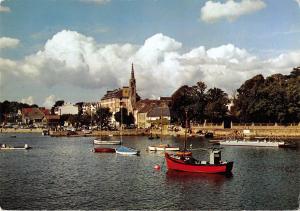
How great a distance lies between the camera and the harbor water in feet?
Result: 126

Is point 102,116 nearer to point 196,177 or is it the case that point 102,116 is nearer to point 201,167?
point 201,167

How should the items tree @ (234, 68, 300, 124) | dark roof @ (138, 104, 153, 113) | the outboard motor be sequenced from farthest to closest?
dark roof @ (138, 104, 153, 113) < tree @ (234, 68, 300, 124) < the outboard motor

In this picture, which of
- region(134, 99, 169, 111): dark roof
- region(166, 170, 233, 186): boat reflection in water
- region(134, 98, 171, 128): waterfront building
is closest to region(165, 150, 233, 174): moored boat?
region(166, 170, 233, 186): boat reflection in water

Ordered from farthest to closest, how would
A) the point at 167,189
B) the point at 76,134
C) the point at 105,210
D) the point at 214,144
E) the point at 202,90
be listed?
the point at 76,134
the point at 202,90
the point at 214,144
the point at 167,189
the point at 105,210

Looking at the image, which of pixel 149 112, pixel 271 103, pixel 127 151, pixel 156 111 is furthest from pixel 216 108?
pixel 127 151

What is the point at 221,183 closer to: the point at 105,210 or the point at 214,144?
the point at 105,210

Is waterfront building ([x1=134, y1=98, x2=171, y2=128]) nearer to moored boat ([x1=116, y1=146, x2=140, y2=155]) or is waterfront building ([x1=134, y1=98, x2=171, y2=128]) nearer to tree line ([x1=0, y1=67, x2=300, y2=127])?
tree line ([x1=0, y1=67, x2=300, y2=127])

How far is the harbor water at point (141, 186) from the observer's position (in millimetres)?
38312

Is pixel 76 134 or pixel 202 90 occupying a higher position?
pixel 202 90

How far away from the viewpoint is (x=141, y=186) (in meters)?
45.6

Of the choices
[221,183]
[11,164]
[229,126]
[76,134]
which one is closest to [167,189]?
[221,183]

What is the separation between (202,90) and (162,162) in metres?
74.8

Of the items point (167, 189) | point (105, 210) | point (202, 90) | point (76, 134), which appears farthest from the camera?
point (76, 134)

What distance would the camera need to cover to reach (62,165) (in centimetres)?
6356
